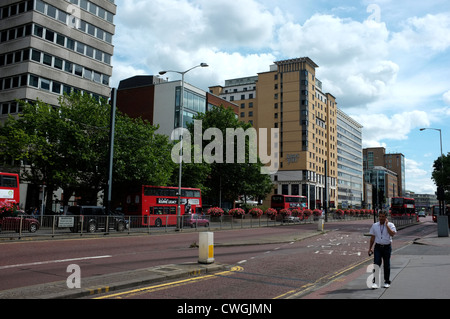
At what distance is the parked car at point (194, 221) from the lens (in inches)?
1208

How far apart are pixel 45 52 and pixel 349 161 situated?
11293 centimetres

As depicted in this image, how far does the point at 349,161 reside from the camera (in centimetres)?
13375

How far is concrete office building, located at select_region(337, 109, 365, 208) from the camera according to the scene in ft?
407

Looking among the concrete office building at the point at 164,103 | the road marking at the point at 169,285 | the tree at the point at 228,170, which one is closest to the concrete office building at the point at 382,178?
the concrete office building at the point at 164,103

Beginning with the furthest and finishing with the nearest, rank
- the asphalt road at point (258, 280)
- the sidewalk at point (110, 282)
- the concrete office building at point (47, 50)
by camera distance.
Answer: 1. the concrete office building at point (47, 50)
2. the asphalt road at point (258, 280)
3. the sidewalk at point (110, 282)

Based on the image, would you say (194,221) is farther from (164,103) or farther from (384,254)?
(164,103)

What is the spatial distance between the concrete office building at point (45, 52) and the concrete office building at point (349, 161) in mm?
90178

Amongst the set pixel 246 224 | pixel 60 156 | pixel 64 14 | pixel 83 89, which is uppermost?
pixel 64 14

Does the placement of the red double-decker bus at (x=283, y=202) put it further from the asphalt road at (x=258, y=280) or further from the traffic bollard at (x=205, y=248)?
the traffic bollard at (x=205, y=248)

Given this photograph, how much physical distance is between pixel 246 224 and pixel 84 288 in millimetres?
30218

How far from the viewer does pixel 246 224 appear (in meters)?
36.9

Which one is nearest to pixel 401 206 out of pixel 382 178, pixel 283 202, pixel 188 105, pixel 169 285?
pixel 283 202
